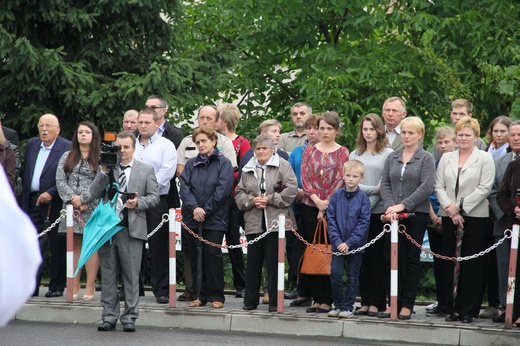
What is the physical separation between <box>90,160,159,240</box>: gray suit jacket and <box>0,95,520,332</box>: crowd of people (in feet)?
0.04

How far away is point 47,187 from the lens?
12.1m

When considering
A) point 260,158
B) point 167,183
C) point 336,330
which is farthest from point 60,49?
point 336,330

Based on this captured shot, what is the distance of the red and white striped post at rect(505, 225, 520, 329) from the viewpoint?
982cm

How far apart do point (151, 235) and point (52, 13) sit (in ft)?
17.2

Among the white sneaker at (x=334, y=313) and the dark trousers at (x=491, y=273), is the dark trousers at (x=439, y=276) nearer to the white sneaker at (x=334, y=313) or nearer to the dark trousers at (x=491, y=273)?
the dark trousers at (x=491, y=273)

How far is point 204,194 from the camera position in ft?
36.6

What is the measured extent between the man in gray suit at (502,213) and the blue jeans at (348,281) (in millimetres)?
1462

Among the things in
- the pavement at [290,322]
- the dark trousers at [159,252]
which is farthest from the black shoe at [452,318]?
the dark trousers at [159,252]

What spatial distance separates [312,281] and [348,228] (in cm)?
111

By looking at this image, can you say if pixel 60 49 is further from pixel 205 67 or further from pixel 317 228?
pixel 317 228

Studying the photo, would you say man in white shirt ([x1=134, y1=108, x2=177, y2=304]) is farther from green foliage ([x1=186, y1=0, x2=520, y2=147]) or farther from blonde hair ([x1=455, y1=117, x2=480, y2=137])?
green foliage ([x1=186, y1=0, x2=520, y2=147])

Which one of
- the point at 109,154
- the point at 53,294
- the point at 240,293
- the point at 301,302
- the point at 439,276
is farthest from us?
the point at 240,293

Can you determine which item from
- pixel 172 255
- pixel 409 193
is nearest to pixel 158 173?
pixel 172 255

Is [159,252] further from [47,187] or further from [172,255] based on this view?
[47,187]
